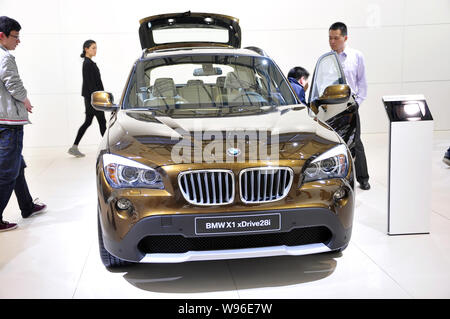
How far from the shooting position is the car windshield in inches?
140

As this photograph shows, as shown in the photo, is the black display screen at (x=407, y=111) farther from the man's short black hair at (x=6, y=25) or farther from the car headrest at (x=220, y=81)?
the man's short black hair at (x=6, y=25)

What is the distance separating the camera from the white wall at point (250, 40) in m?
8.38

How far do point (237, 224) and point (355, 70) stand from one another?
3164mm

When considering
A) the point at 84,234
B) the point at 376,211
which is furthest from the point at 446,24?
the point at 84,234

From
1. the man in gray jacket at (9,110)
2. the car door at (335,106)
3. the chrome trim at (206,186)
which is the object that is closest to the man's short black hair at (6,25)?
the man in gray jacket at (9,110)

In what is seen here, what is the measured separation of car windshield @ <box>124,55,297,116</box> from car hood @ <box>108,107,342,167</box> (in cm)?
31

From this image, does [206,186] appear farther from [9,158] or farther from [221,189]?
[9,158]

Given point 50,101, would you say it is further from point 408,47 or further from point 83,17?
point 408,47

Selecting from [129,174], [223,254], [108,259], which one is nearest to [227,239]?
[223,254]

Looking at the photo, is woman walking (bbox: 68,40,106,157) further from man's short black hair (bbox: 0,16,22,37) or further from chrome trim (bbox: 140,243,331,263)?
chrome trim (bbox: 140,243,331,263)

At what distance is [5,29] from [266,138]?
7.93 feet

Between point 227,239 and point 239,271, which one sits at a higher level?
point 227,239

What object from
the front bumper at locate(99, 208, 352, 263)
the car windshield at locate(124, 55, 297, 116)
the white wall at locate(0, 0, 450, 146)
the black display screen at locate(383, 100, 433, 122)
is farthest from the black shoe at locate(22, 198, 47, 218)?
the white wall at locate(0, 0, 450, 146)

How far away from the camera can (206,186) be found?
2.60 meters
